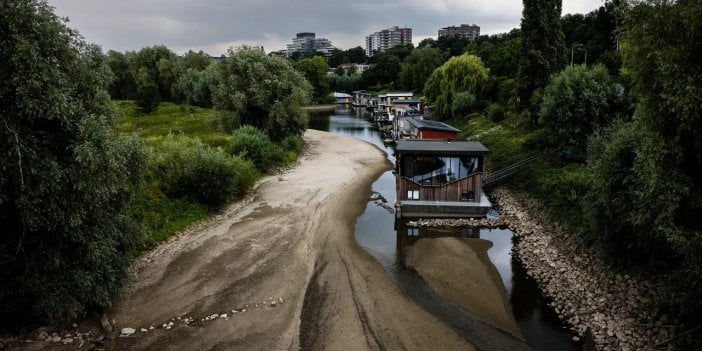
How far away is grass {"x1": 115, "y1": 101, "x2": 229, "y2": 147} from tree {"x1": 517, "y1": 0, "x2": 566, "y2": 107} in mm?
31188

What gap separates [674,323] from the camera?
12031 millimetres

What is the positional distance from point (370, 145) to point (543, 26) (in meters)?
23.3

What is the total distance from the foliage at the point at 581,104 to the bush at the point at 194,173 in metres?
21.3

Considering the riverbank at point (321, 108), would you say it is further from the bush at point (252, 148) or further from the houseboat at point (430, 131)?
the bush at point (252, 148)

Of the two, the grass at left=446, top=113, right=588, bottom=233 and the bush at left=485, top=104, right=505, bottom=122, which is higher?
the bush at left=485, top=104, right=505, bottom=122

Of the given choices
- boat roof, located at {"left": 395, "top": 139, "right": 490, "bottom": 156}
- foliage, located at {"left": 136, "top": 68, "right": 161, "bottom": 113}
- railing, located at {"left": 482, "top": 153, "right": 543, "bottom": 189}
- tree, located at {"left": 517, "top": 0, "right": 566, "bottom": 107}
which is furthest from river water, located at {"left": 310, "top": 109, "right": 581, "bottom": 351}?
foliage, located at {"left": 136, "top": 68, "right": 161, "bottom": 113}

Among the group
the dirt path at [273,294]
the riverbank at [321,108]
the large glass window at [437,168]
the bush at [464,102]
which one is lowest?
the dirt path at [273,294]

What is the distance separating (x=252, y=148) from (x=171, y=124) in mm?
25776

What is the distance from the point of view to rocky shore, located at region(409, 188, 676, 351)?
1275cm

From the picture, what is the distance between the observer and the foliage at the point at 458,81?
197 feet

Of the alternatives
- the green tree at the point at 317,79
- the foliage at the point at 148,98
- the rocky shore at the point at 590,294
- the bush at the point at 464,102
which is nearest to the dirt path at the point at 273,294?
the rocky shore at the point at 590,294

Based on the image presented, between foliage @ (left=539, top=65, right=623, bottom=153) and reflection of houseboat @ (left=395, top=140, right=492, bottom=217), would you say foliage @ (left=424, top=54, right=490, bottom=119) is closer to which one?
foliage @ (left=539, top=65, right=623, bottom=153)

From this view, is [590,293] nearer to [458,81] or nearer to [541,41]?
[541,41]

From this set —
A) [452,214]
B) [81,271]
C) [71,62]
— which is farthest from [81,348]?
[452,214]
